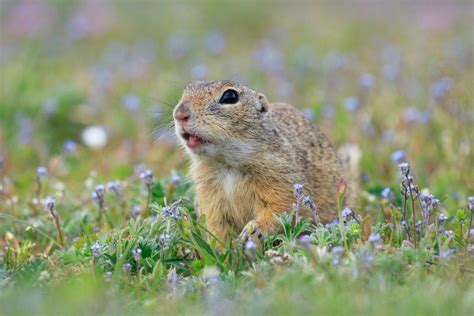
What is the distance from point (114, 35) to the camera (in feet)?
44.4

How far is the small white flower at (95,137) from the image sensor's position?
777 centimetres

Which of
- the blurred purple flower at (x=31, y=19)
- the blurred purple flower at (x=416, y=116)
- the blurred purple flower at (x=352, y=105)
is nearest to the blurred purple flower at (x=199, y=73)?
the blurred purple flower at (x=352, y=105)

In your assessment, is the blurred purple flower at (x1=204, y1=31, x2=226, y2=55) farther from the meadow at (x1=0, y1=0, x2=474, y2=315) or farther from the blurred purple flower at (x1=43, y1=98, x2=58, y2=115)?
the blurred purple flower at (x1=43, y1=98, x2=58, y2=115)

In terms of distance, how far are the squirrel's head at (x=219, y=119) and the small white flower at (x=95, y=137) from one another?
97.1 inches

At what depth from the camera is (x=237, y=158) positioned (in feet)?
17.5

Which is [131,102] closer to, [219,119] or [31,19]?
[219,119]

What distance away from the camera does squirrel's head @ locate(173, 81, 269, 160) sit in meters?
5.06

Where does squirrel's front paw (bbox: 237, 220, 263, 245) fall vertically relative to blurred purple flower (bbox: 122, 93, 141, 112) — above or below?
below

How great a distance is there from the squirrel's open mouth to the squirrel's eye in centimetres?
32

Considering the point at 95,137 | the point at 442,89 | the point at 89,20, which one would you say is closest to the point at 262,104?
the point at 442,89

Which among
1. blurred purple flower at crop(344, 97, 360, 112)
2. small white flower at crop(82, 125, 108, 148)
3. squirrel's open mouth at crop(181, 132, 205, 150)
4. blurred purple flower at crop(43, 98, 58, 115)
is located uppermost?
blurred purple flower at crop(344, 97, 360, 112)

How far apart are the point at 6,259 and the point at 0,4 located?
919cm

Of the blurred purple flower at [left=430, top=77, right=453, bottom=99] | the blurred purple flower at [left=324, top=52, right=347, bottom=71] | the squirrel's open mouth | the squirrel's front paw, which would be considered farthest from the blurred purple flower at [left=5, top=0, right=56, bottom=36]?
the squirrel's front paw

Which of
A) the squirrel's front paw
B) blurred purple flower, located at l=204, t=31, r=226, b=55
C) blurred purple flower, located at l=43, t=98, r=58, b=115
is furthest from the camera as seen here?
blurred purple flower, located at l=204, t=31, r=226, b=55
